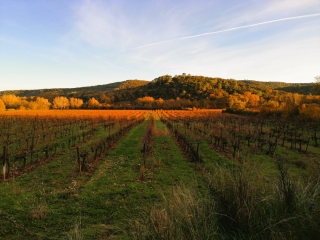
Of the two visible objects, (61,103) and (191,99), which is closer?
(61,103)

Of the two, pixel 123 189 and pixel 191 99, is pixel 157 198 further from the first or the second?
pixel 191 99

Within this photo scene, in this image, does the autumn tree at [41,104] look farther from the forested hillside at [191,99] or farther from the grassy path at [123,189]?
the grassy path at [123,189]

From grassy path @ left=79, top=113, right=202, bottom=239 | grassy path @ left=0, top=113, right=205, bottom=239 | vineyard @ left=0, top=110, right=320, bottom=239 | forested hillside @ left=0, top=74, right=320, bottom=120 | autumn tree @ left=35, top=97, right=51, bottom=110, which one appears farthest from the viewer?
autumn tree @ left=35, top=97, right=51, bottom=110

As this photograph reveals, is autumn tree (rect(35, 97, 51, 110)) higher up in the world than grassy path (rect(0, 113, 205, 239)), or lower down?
higher up

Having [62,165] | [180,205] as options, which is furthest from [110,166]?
[180,205]

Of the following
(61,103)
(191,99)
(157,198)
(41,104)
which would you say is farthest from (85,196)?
(191,99)

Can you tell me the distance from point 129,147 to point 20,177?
765cm

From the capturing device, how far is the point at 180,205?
3.07m

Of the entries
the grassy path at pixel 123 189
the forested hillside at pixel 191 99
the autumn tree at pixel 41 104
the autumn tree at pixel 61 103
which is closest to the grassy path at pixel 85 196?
the grassy path at pixel 123 189

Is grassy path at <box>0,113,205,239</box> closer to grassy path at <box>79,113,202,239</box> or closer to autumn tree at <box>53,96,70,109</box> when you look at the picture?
grassy path at <box>79,113,202,239</box>

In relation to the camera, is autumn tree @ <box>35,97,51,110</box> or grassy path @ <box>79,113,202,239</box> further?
autumn tree @ <box>35,97,51,110</box>

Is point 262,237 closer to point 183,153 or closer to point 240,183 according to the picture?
point 240,183

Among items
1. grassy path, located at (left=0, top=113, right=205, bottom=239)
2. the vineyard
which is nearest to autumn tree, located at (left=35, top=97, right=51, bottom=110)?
the vineyard

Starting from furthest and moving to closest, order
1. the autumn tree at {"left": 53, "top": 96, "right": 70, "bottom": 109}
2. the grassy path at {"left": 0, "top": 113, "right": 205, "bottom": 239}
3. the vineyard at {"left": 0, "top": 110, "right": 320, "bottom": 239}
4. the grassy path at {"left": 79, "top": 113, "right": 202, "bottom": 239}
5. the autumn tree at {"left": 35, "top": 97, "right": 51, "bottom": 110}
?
the autumn tree at {"left": 53, "top": 96, "right": 70, "bottom": 109}
the autumn tree at {"left": 35, "top": 97, "right": 51, "bottom": 110}
the grassy path at {"left": 79, "top": 113, "right": 202, "bottom": 239}
the grassy path at {"left": 0, "top": 113, "right": 205, "bottom": 239}
the vineyard at {"left": 0, "top": 110, "right": 320, "bottom": 239}
